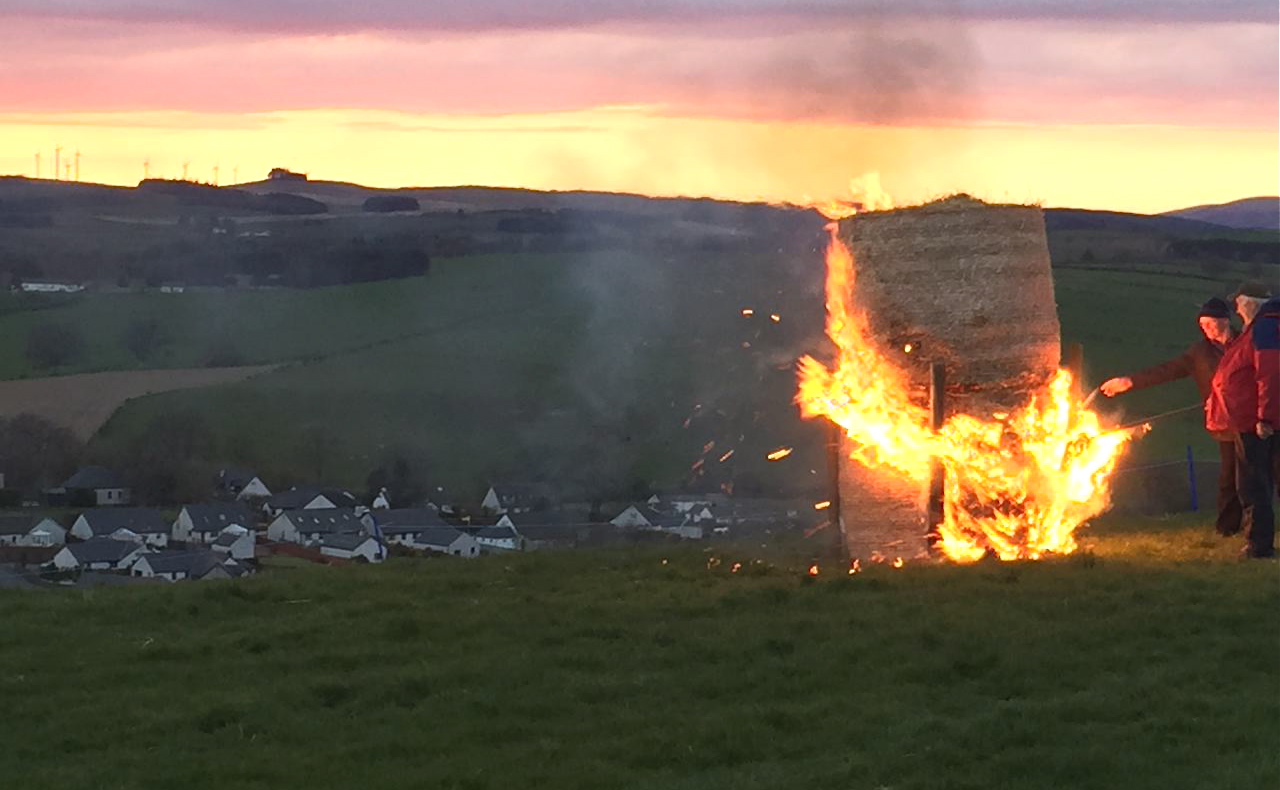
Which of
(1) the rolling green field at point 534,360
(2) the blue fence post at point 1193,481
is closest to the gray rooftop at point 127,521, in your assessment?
(1) the rolling green field at point 534,360

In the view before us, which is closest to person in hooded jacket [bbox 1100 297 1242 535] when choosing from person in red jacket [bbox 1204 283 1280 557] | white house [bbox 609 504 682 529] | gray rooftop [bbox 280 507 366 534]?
person in red jacket [bbox 1204 283 1280 557]

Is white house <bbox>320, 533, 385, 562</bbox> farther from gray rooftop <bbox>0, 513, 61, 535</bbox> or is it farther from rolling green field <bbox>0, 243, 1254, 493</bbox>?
rolling green field <bbox>0, 243, 1254, 493</bbox>

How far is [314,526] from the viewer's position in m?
27.8

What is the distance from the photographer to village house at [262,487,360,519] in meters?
37.1

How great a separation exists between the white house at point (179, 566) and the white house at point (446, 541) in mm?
3129

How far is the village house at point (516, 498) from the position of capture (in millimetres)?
38406

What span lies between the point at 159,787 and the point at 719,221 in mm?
43495

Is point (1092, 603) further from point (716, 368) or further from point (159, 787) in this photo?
point (716, 368)

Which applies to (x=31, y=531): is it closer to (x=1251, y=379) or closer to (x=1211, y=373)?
(x=1211, y=373)

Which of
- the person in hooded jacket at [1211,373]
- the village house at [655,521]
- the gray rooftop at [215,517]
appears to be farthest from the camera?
the gray rooftop at [215,517]

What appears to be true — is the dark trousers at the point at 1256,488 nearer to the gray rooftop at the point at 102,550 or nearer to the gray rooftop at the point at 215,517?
the gray rooftop at the point at 102,550

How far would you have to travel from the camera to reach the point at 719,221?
51.6 m

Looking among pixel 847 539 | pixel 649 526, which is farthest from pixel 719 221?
pixel 847 539

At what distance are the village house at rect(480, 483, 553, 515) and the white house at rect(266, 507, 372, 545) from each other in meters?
6.16
